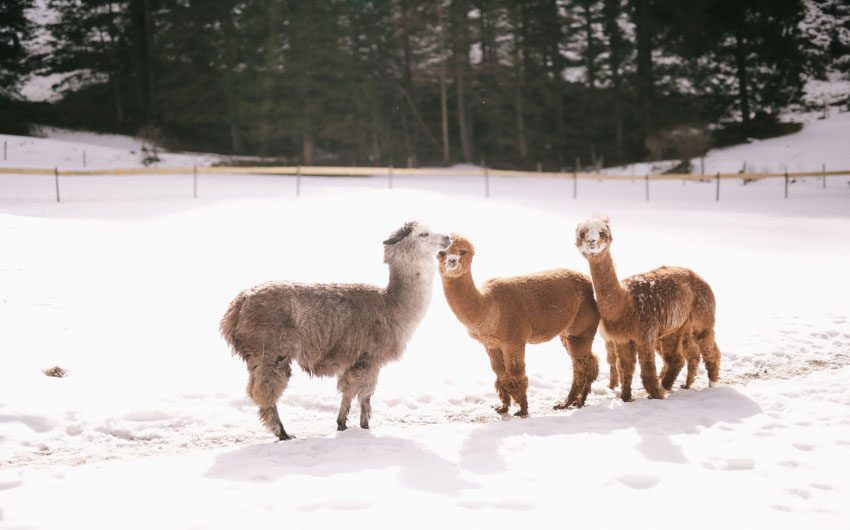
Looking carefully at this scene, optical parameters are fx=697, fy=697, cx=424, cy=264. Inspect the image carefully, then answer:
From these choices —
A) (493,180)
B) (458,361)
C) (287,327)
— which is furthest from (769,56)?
(287,327)

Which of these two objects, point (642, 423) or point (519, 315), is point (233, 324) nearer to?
point (519, 315)

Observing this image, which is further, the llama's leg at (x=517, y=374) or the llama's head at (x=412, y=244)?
the llama's leg at (x=517, y=374)

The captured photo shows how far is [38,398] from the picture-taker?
17.7 feet

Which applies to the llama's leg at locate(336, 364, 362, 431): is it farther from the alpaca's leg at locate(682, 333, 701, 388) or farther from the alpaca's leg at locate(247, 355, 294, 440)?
the alpaca's leg at locate(682, 333, 701, 388)

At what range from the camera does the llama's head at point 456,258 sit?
4.96 metres

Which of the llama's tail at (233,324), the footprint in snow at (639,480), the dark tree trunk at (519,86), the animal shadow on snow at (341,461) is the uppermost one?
the dark tree trunk at (519,86)

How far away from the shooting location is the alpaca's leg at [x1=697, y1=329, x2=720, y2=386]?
19.4ft

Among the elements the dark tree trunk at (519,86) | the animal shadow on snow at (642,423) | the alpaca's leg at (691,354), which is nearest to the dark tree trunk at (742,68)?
the dark tree trunk at (519,86)

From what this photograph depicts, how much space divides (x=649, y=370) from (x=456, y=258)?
1895 millimetres

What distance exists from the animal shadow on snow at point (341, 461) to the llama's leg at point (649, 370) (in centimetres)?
205

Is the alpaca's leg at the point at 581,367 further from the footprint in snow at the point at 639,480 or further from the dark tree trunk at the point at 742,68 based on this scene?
the dark tree trunk at the point at 742,68

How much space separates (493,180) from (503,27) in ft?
29.4

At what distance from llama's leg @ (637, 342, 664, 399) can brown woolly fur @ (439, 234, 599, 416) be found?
0.37 m

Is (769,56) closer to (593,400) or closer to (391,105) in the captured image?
(391,105)
